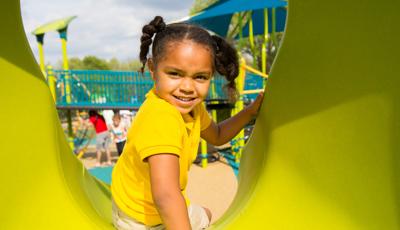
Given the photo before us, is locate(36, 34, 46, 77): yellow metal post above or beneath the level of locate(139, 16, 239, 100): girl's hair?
beneath

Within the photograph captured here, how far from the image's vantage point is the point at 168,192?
35.1 inches

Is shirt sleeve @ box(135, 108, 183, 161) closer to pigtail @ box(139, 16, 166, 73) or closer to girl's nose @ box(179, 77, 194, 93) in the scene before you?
girl's nose @ box(179, 77, 194, 93)

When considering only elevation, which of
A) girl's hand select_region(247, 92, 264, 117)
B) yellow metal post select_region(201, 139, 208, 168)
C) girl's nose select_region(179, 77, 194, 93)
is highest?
girl's nose select_region(179, 77, 194, 93)

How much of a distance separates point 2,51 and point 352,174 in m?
0.94

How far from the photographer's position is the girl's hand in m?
1.22

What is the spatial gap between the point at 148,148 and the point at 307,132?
42 centimetres

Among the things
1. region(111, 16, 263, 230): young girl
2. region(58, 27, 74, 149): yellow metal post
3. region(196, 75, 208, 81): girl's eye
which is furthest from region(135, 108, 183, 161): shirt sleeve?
region(58, 27, 74, 149): yellow metal post

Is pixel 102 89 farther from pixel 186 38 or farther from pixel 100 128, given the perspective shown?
pixel 186 38

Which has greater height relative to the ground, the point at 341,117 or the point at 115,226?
the point at 341,117

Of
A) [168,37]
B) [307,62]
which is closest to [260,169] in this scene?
[307,62]

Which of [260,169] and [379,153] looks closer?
[379,153]

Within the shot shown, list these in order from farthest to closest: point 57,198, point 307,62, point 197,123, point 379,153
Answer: point 197,123
point 57,198
point 307,62
point 379,153

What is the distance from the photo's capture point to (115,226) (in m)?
1.30

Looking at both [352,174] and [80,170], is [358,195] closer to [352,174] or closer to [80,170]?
[352,174]
